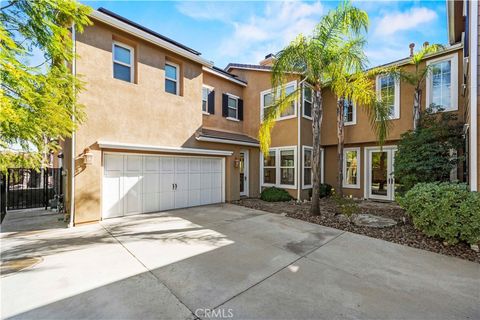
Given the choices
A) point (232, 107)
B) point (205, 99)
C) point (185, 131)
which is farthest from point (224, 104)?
point (185, 131)

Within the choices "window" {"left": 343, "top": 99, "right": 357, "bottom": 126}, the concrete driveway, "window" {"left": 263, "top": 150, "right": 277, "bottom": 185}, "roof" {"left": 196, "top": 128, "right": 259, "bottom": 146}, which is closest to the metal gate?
the concrete driveway

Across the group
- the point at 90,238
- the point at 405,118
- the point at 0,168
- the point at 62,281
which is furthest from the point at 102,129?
the point at 405,118

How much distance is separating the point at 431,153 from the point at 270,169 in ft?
23.6

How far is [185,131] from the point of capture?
388 inches

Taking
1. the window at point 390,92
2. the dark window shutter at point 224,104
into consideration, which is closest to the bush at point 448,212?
the window at point 390,92

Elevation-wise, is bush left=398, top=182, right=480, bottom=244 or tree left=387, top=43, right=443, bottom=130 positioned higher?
tree left=387, top=43, right=443, bottom=130

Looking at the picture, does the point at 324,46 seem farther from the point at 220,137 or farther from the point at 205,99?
the point at 205,99

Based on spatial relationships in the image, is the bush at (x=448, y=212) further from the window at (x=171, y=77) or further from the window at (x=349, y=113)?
the window at (x=171, y=77)

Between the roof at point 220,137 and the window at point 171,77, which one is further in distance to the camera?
the roof at point 220,137

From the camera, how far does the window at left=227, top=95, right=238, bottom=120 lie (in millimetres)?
13171

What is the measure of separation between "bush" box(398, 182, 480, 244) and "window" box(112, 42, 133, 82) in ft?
34.4

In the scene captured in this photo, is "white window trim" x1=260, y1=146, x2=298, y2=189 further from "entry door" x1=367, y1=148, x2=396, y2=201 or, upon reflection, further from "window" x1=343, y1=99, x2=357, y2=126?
"entry door" x1=367, y1=148, x2=396, y2=201

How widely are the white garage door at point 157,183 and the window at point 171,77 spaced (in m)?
3.12

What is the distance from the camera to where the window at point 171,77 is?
31.5 feet
